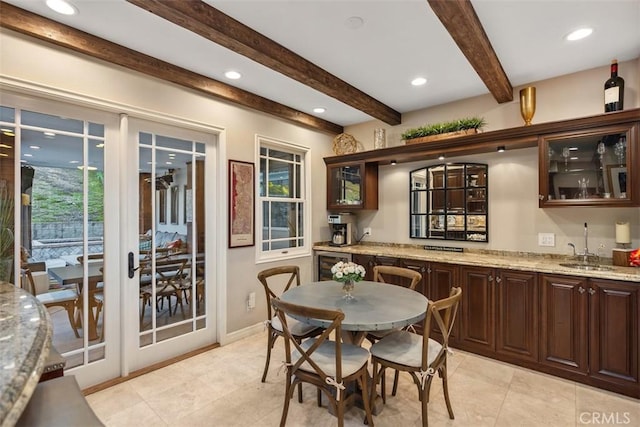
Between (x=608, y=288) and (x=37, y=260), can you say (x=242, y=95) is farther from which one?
(x=608, y=288)

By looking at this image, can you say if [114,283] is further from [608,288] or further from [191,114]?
[608,288]

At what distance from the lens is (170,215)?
9.98 ft

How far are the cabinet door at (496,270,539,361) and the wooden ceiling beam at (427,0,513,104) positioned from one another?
179 cm

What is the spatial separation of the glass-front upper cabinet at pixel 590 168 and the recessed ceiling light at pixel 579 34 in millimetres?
770

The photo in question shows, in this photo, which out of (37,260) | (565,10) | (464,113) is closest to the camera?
(565,10)


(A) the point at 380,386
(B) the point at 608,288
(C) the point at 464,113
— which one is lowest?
(A) the point at 380,386

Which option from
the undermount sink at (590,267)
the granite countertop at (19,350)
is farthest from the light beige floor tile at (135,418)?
the undermount sink at (590,267)

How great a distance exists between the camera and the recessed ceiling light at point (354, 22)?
2.22 meters

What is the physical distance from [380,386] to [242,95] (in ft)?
10.3

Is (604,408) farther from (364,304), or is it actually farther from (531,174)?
(531,174)

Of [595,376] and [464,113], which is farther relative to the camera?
[464,113]

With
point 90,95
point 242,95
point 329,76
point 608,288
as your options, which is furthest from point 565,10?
point 90,95

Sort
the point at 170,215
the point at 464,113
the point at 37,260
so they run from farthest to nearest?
the point at 464,113, the point at 170,215, the point at 37,260

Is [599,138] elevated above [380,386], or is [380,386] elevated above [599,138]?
[599,138]
